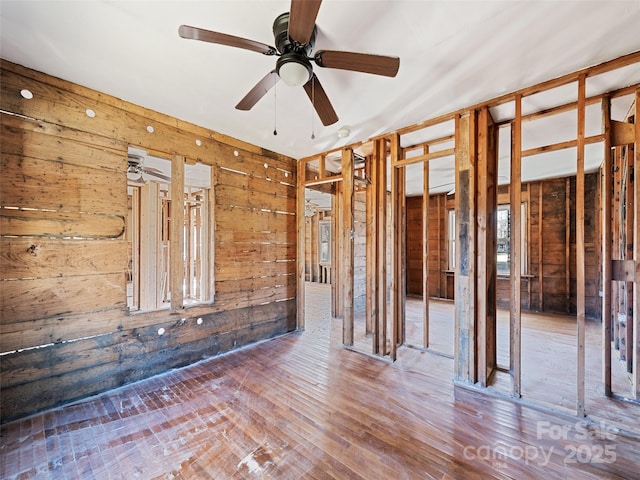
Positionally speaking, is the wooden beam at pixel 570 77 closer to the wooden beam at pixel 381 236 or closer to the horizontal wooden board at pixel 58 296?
the wooden beam at pixel 381 236

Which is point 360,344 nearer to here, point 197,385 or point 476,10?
point 197,385

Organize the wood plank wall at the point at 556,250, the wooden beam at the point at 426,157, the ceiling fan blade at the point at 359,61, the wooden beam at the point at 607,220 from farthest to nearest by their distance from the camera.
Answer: the wood plank wall at the point at 556,250 < the wooden beam at the point at 426,157 < the wooden beam at the point at 607,220 < the ceiling fan blade at the point at 359,61

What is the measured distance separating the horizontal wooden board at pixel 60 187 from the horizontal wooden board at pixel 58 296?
2.03 feet

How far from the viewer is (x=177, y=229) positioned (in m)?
3.09

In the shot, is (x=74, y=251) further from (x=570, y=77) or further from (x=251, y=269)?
(x=570, y=77)

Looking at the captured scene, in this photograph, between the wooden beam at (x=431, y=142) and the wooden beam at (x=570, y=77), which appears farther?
the wooden beam at (x=431, y=142)

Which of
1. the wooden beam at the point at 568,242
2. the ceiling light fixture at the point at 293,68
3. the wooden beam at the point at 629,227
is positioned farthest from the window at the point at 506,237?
the ceiling light fixture at the point at 293,68

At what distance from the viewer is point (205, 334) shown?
10.6ft

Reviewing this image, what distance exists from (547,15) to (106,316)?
4044mm

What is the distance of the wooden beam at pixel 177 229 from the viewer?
9.98 feet

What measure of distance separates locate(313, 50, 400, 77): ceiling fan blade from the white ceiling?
0.83ft

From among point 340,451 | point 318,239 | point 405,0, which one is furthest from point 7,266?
point 318,239

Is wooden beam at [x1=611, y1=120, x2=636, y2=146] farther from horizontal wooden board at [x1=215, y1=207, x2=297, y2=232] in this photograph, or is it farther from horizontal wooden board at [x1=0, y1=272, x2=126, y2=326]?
horizontal wooden board at [x1=0, y1=272, x2=126, y2=326]

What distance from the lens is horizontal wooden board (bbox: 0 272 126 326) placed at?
2.10 m
